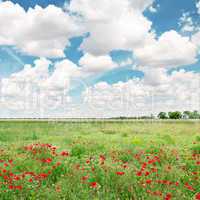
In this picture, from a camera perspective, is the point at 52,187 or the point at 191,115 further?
the point at 191,115

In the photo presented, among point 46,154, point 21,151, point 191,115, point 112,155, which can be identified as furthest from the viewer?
point 191,115

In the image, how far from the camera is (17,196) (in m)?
6.46

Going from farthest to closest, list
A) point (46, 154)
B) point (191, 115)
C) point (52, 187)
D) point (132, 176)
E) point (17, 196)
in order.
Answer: point (191, 115)
point (46, 154)
point (132, 176)
point (52, 187)
point (17, 196)

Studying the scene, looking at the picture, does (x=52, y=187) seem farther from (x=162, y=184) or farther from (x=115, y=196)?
(x=162, y=184)

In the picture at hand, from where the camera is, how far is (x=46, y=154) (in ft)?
33.9

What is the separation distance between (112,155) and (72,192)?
14.9 feet

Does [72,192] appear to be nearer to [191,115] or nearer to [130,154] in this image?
[130,154]

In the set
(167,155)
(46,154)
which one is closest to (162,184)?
(167,155)

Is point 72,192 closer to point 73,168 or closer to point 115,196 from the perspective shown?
point 115,196

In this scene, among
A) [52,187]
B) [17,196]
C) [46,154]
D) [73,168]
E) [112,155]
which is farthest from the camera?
[112,155]

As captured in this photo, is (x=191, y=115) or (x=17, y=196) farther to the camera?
(x=191, y=115)

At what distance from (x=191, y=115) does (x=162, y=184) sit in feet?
387

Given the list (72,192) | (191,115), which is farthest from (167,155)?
(191,115)

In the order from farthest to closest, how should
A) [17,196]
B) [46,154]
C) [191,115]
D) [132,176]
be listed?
[191,115]
[46,154]
[132,176]
[17,196]
